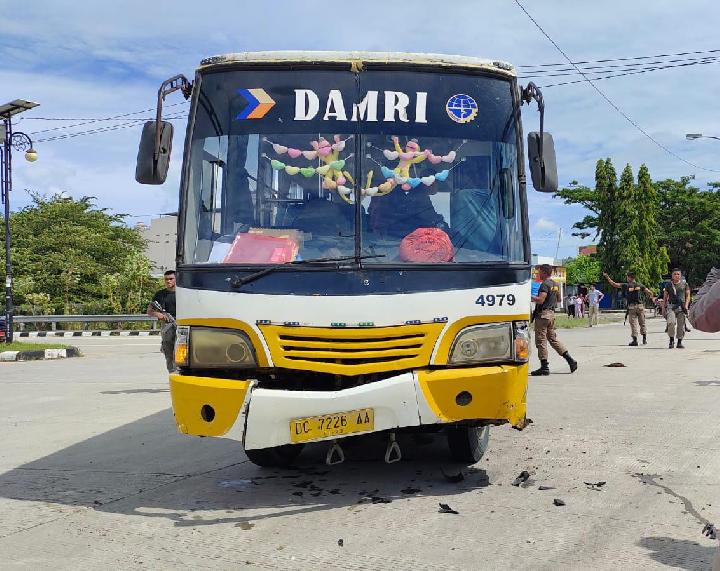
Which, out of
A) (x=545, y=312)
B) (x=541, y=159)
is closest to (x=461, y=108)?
(x=541, y=159)

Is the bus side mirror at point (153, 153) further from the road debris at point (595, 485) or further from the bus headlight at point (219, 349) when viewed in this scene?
the road debris at point (595, 485)

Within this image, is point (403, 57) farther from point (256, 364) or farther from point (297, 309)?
point (256, 364)

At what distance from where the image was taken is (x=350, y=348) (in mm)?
4895

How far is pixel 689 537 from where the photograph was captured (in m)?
4.31

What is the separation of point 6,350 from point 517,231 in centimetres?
1890

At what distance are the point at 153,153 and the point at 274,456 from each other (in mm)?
2441

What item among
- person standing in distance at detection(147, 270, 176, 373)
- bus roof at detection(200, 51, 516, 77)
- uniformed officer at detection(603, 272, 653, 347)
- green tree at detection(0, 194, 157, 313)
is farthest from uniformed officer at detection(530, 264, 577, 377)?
green tree at detection(0, 194, 157, 313)

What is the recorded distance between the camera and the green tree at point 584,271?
76750 mm

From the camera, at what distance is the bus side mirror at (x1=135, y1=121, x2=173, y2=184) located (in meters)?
5.54

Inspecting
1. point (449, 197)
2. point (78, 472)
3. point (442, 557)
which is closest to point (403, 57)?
point (449, 197)

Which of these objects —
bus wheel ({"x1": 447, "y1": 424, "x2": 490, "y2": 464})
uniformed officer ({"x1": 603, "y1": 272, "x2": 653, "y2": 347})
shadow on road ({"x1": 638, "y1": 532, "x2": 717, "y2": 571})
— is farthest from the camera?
uniformed officer ({"x1": 603, "y1": 272, "x2": 653, "y2": 347})

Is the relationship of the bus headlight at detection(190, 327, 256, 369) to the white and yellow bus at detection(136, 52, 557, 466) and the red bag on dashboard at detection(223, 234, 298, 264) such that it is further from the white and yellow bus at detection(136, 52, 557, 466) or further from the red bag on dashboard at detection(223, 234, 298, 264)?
the red bag on dashboard at detection(223, 234, 298, 264)

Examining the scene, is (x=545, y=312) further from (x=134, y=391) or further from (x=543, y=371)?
(x=134, y=391)

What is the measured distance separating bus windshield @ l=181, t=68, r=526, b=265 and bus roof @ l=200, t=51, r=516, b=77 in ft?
0.25
